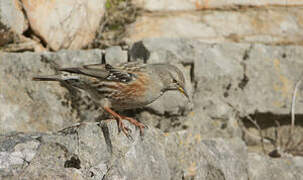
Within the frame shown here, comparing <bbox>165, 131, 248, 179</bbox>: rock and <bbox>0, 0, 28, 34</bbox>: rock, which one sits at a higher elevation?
<bbox>0, 0, 28, 34</bbox>: rock

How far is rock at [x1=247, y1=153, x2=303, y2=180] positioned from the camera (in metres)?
5.70

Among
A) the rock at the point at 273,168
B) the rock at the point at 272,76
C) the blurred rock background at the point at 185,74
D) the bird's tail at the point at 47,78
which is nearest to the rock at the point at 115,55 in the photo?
the blurred rock background at the point at 185,74

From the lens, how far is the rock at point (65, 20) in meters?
5.57

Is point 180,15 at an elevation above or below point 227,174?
above

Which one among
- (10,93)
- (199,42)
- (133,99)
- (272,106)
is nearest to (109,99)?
(133,99)

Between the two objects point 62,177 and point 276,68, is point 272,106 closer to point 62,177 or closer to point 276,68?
point 276,68

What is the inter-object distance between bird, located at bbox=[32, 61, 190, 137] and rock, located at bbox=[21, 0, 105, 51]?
0.90 metres

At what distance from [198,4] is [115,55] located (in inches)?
63.8

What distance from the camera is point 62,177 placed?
3.61m

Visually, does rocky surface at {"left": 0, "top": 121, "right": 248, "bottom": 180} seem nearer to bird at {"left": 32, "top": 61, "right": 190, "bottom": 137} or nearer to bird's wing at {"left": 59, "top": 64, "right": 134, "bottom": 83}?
bird at {"left": 32, "top": 61, "right": 190, "bottom": 137}

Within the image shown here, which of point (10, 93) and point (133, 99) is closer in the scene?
point (133, 99)

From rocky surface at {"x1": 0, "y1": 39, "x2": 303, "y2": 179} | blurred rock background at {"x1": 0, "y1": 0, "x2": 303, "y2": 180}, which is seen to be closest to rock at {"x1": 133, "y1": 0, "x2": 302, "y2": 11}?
blurred rock background at {"x1": 0, "y1": 0, "x2": 303, "y2": 180}

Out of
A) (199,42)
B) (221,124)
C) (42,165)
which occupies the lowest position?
(221,124)

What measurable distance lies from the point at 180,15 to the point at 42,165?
358 centimetres
